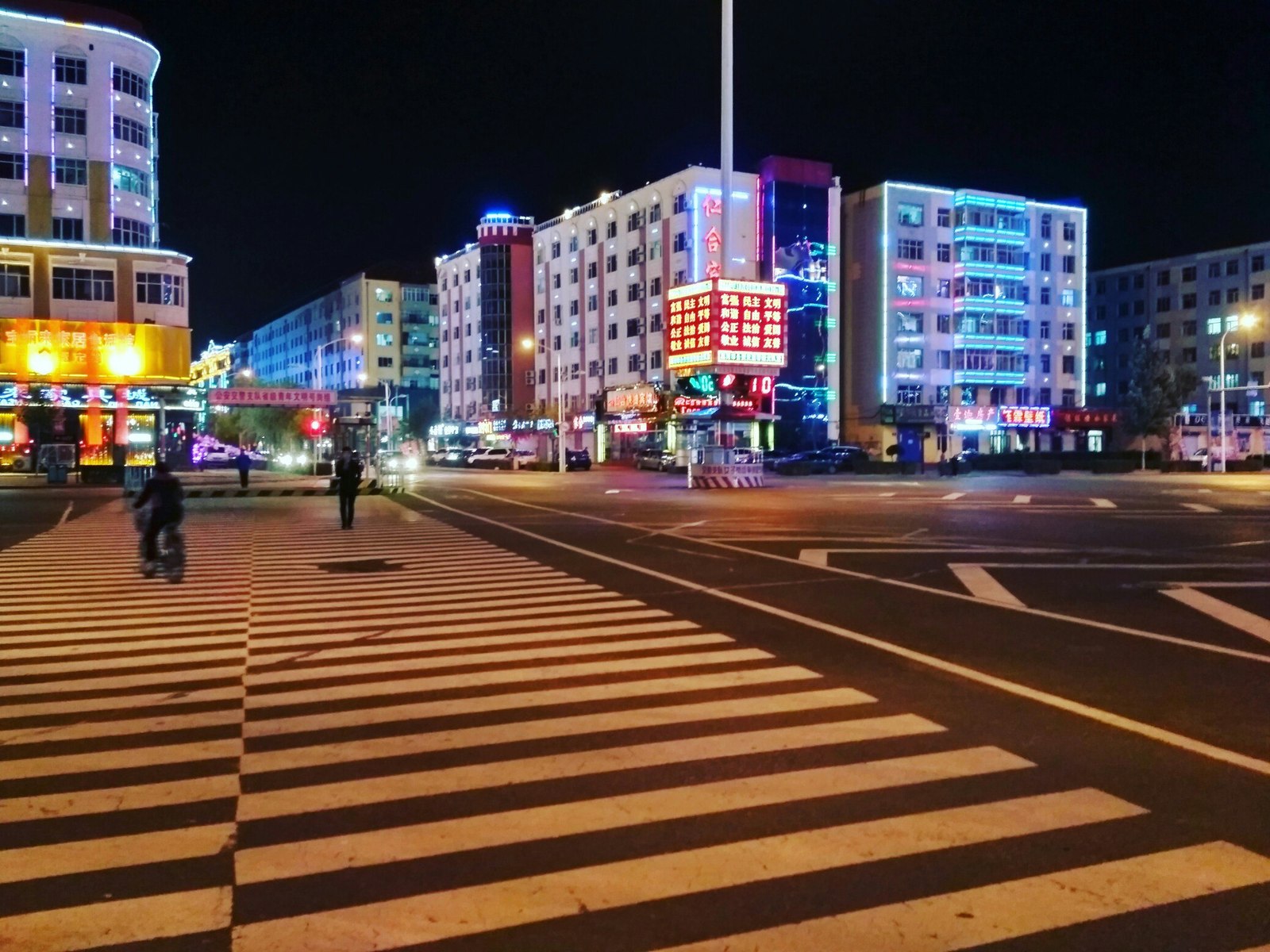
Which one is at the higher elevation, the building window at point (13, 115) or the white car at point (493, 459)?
the building window at point (13, 115)

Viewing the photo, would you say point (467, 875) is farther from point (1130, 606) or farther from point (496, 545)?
point (496, 545)

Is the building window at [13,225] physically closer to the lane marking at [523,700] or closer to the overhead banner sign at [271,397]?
the overhead banner sign at [271,397]

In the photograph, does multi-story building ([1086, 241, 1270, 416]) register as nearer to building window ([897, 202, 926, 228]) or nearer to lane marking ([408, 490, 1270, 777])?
building window ([897, 202, 926, 228])

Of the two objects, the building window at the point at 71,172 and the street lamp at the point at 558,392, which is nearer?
the building window at the point at 71,172

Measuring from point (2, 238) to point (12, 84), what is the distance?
7.95 metres

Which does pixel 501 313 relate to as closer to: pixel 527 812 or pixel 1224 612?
pixel 1224 612

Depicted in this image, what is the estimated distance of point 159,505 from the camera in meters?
15.4

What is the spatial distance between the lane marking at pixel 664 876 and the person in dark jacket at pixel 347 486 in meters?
19.8

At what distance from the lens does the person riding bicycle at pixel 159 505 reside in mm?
15344

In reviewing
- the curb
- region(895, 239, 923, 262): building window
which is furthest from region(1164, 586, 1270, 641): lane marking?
region(895, 239, 923, 262): building window

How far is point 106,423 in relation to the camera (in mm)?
60219

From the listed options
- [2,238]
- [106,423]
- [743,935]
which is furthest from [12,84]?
[743,935]

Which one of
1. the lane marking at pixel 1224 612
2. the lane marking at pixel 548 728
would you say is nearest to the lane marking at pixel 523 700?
the lane marking at pixel 548 728

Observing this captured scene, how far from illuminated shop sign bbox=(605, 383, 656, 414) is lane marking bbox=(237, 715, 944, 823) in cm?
6590
